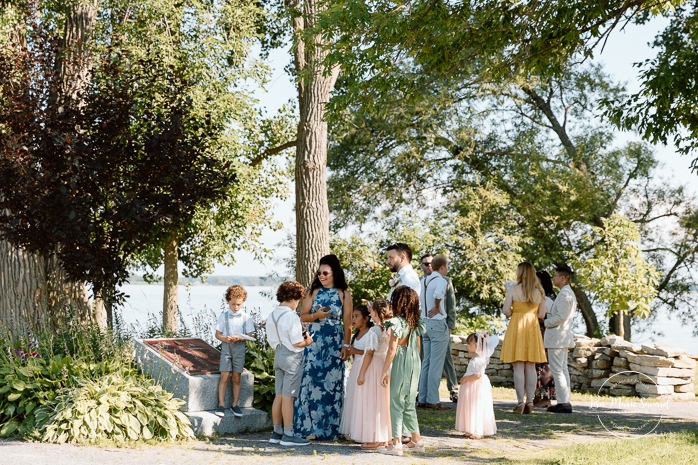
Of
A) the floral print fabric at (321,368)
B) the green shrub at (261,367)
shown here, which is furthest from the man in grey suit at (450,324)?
the floral print fabric at (321,368)

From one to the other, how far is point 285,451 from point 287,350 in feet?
3.14

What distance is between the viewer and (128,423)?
7871 mm

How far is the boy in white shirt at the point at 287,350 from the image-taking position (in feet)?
25.8

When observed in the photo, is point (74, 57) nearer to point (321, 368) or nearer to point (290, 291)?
point (290, 291)

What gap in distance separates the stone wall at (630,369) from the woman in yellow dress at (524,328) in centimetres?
326

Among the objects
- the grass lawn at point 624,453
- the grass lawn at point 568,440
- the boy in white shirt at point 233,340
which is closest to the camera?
the grass lawn at point 624,453

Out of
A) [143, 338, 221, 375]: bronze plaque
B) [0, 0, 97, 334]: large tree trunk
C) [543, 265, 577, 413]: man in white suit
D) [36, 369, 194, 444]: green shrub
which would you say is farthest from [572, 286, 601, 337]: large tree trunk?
[36, 369, 194, 444]: green shrub

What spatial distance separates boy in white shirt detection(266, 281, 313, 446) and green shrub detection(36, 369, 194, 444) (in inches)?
37.9

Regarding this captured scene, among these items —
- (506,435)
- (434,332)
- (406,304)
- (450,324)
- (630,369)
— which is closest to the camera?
(406,304)

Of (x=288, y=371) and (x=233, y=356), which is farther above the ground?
(x=233, y=356)

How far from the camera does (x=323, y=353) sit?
27.2 ft

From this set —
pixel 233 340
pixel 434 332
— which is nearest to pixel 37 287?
pixel 233 340

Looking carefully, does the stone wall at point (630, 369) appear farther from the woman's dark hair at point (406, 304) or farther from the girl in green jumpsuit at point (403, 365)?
the woman's dark hair at point (406, 304)

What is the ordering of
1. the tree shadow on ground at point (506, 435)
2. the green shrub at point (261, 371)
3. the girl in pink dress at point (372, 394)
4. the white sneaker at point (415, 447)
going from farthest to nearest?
the green shrub at point (261, 371) → the white sneaker at point (415, 447) → the girl in pink dress at point (372, 394) → the tree shadow on ground at point (506, 435)
